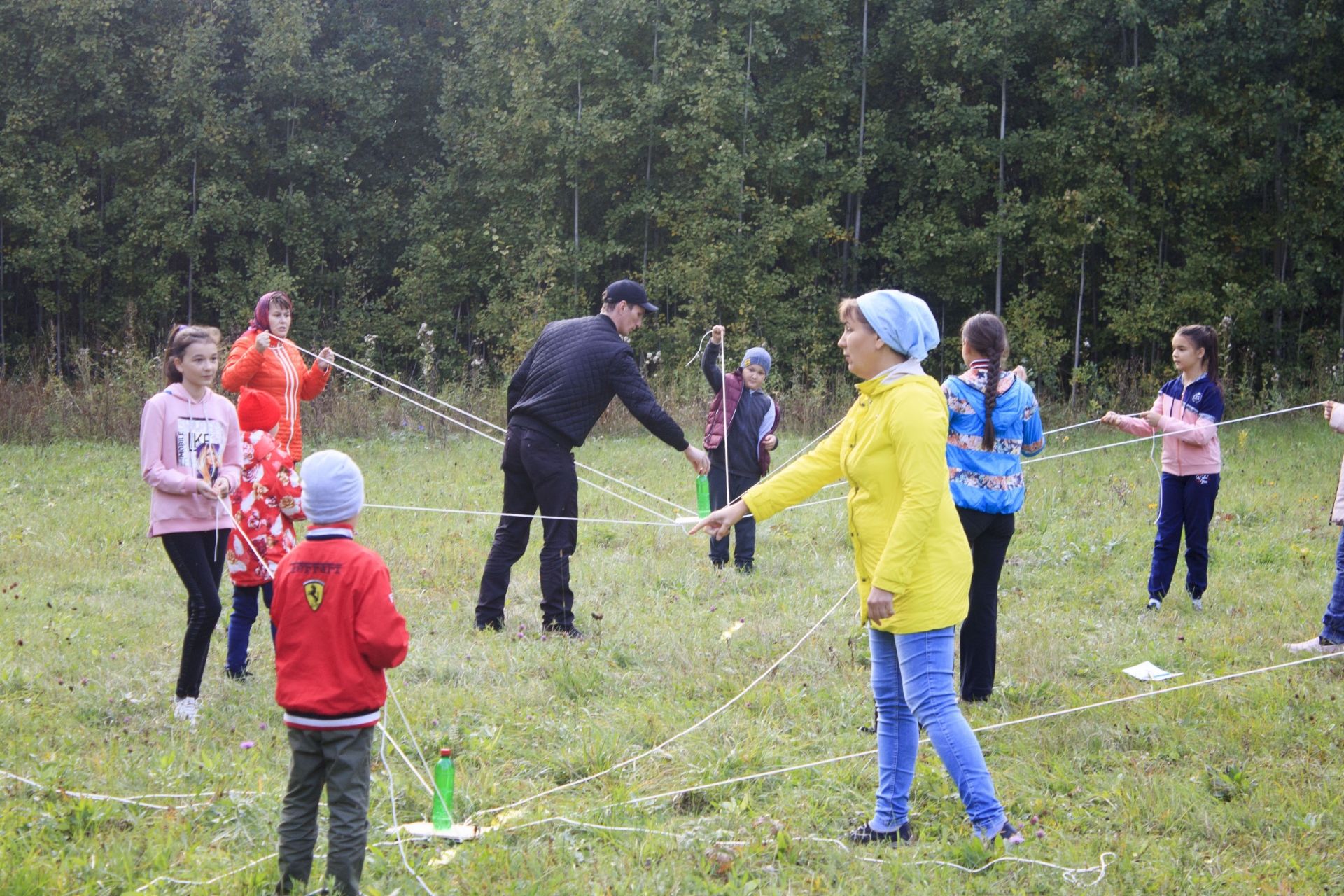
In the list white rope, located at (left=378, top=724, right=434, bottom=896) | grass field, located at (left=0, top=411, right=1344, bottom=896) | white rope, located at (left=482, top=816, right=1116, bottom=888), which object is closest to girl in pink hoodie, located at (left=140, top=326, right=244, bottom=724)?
grass field, located at (left=0, top=411, right=1344, bottom=896)

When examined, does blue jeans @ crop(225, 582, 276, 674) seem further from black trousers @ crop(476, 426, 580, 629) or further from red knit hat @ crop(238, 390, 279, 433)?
black trousers @ crop(476, 426, 580, 629)

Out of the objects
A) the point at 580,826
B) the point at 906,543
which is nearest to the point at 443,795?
the point at 580,826

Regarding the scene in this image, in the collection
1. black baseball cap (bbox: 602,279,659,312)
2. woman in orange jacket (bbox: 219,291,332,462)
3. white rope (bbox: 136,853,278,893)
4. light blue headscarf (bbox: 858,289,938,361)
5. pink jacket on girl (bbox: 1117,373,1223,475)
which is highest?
light blue headscarf (bbox: 858,289,938,361)

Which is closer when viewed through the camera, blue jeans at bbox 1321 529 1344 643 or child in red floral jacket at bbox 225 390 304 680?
child in red floral jacket at bbox 225 390 304 680

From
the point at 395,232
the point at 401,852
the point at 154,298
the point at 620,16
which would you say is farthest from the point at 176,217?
the point at 401,852

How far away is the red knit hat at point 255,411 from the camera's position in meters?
6.29

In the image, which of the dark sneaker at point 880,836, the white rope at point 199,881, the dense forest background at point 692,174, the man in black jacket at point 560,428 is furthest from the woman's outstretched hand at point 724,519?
the dense forest background at point 692,174

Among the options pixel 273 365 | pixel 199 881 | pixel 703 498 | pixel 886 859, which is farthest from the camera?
pixel 703 498

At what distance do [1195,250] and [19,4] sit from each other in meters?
23.0

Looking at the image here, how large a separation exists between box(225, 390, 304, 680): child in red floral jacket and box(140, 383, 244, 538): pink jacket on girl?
1.18 feet

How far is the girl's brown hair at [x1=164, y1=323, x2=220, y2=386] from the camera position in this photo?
17.2 ft

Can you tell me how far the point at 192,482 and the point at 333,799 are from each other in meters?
2.16

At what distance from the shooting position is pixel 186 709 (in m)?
5.07

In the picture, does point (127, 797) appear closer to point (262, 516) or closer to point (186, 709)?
point (186, 709)
